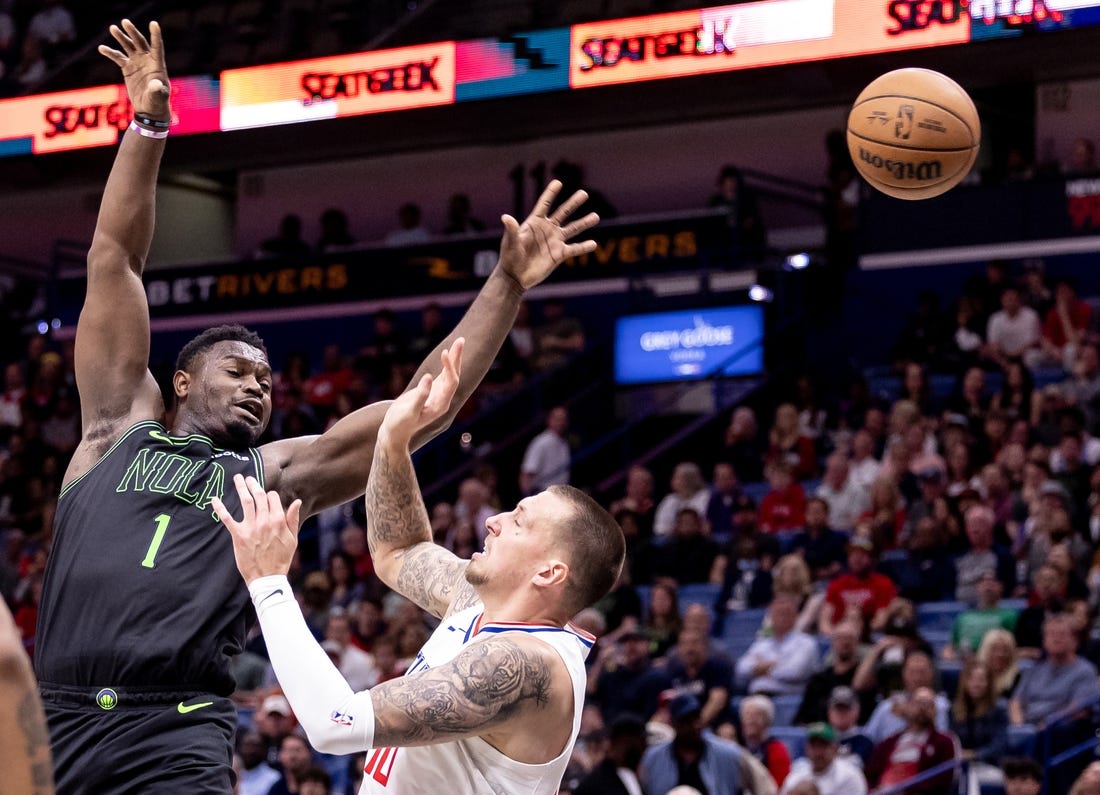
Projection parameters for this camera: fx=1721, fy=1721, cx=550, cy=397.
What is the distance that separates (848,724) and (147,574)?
6946 mm

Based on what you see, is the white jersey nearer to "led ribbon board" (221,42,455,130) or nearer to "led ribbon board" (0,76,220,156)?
"led ribbon board" (221,42,455,130)

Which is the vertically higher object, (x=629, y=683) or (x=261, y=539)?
(x=261, y=539)

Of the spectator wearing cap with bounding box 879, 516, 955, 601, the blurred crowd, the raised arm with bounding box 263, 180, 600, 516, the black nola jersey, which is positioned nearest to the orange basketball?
the raised arm with bounding box 263, 180, 600, 516

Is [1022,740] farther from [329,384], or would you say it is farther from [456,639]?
[329,384]

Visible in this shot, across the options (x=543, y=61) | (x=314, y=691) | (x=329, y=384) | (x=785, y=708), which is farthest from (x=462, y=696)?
(x=329, y=384)

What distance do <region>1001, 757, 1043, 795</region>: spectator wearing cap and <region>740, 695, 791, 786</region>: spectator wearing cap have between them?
65.0 inches

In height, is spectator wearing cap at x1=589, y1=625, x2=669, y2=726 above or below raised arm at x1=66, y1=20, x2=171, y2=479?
below

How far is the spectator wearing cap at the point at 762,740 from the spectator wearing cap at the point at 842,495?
329cm

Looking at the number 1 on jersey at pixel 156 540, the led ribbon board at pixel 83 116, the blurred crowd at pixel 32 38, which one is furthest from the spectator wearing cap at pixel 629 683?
the blurred crowd at pixel 32 38

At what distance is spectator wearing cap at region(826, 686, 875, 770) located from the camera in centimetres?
1055

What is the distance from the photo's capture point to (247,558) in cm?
421

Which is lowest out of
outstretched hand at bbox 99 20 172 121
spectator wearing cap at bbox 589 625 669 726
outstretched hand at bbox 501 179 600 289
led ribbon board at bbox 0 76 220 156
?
spectator wearing cap at bbox 589 625 669 726

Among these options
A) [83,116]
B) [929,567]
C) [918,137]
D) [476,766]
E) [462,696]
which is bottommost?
[929,567]

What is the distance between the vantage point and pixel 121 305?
488cm
